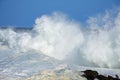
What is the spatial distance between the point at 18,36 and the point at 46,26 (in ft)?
14.8

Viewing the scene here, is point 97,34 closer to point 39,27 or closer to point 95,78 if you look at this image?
point 39,27

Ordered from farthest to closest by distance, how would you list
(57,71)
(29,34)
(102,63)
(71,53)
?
1. (29,34)
2. (71,53)
3. (102,63)
4. (57,71)

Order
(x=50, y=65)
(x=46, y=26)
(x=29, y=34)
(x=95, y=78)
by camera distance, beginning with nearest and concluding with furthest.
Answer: (x=95, y=78), (x=50, y=65), (x=46, y=26), (x=29, y=34)

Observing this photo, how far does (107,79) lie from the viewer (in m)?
15.8

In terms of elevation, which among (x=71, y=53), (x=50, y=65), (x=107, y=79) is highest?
(x=71, y=53)

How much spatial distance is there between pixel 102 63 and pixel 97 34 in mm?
5691

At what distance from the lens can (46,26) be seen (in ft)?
93.0

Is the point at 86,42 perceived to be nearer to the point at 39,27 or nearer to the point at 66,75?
the point at 39,27

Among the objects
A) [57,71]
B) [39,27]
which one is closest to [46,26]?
[39,27]

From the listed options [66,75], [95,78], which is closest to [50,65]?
[66,75]

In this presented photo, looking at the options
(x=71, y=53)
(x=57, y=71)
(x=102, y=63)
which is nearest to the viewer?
(x=57, y=71)

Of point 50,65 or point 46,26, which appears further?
point 46,26

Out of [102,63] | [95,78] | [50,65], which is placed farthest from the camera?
[102,63]

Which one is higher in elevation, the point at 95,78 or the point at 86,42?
the point at 86,42
